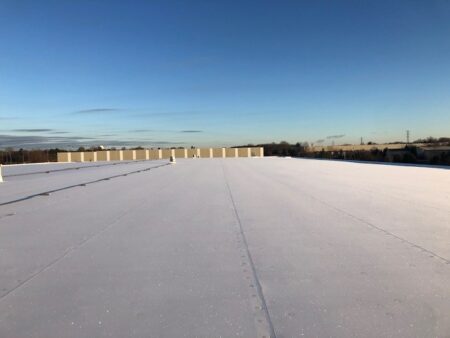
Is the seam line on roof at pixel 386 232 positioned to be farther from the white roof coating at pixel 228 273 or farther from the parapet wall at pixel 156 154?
the parapet wall at pixel 156 154

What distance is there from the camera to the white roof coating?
2.77 metres

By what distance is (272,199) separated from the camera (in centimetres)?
925

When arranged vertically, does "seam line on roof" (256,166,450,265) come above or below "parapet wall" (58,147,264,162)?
below

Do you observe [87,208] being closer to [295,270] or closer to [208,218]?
[208,218]

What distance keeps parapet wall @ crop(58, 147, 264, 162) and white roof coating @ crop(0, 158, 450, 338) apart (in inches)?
2097

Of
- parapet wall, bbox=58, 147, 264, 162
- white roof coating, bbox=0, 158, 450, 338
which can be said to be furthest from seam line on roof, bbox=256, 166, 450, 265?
parapet wall, bbox=58, 147, 264, 162

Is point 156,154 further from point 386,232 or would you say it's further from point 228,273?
point 228,273

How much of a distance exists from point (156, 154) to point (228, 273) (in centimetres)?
5878

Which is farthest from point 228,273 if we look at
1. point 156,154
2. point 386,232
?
point 156,154

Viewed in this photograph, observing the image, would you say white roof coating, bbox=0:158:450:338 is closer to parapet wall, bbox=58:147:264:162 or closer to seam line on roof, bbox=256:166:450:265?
seam line on roof, bbox=256:166:450:265

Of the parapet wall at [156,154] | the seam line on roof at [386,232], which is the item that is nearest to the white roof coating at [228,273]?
the seam line on roof at [386,232]

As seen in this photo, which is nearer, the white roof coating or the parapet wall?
the white roof coating

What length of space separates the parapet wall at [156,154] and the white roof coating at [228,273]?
53.3 meters

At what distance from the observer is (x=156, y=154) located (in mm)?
61625
